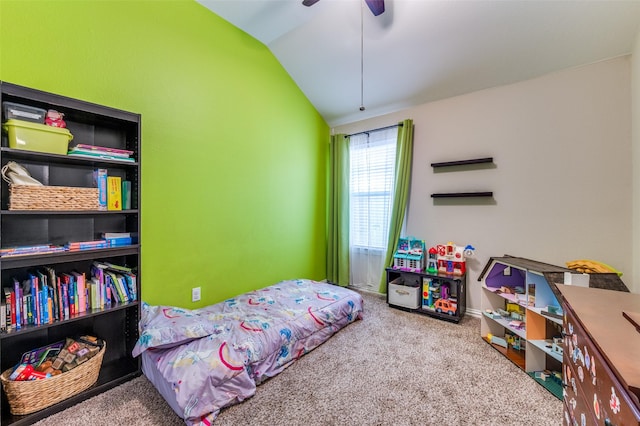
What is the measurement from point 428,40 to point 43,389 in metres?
3.76

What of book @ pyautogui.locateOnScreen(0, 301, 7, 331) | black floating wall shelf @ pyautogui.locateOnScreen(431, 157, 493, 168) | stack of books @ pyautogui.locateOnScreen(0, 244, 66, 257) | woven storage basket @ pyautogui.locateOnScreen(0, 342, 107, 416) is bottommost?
woven storage basket @ pyautogui.locateOnScreen(0, 342, 107, 416)

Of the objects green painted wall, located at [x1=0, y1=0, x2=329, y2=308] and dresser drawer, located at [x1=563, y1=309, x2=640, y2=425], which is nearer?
dresser drawer, located at [x1=563, y1=309, x2=640, y2=425]

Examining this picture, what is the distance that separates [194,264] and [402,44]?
9.55 ft

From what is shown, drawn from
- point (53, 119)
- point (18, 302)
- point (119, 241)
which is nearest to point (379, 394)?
point (119, 241)

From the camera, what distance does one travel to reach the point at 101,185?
174 cm

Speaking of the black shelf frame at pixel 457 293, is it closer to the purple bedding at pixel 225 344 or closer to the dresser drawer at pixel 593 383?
the purple bedding at pixel 225 344

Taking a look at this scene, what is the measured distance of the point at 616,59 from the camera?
7.12 feet

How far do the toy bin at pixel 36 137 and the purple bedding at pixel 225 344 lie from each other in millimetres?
1197

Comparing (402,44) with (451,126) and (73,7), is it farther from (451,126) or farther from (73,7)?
(73,7)

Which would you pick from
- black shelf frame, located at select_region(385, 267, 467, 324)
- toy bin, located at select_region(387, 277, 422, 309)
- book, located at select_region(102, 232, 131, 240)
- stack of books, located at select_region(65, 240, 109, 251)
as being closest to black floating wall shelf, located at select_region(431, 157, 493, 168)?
black shelf frame, located at select_region(385, 267, 467, 324)

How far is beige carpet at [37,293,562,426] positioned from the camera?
145cm

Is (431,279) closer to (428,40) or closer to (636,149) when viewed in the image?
(636,149)

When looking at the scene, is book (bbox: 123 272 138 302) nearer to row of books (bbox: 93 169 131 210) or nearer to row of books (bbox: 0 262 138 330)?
row of books (bbox: 0 262 138 330)

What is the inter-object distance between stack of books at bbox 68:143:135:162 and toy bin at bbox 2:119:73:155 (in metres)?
0.06
